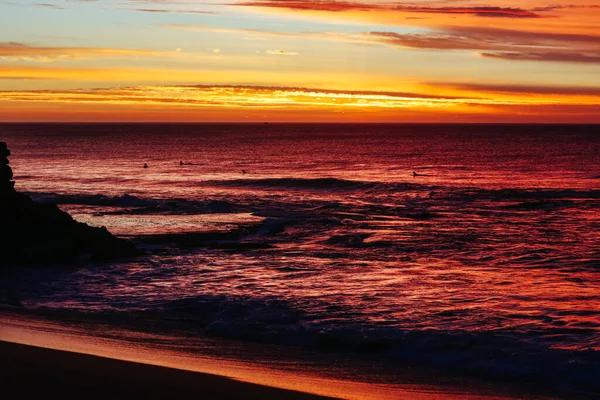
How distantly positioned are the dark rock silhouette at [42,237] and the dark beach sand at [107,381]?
34.3 feet

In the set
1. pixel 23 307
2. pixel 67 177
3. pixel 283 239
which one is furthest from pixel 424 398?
pixel 67 177

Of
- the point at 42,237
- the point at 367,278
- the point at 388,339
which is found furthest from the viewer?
the point at 42,237

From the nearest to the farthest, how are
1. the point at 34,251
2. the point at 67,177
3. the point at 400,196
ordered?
the point at 34,251 < the point at 400,196 < the point at 67,177

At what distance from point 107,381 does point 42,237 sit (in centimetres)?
1278

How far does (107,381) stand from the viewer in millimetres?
8836

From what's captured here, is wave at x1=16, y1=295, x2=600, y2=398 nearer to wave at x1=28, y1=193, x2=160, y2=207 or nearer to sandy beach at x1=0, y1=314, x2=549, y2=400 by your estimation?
sandy beach at x1=0, y1=314, x2=549, y2=400

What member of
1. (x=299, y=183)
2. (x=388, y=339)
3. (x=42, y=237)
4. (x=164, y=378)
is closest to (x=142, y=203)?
(x=299, y=183)

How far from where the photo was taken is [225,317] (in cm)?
1369

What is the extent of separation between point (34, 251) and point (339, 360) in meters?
11.7

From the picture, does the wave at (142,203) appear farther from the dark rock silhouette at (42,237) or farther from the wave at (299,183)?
the dark rock silhouette at (42,237)

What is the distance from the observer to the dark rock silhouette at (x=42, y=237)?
1983 centimetres

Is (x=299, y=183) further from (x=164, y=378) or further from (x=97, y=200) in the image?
(x=164, y=378)

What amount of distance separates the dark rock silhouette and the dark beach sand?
10.5 m

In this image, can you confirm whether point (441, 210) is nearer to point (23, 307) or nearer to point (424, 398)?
point (23, 307)
